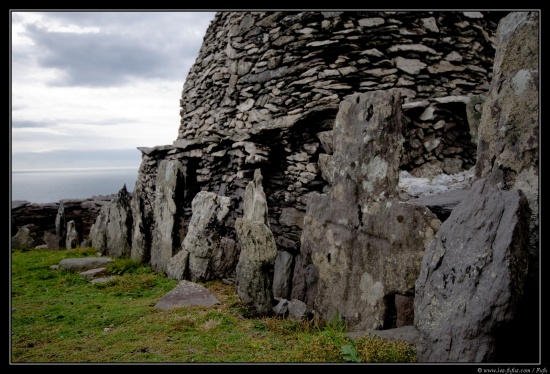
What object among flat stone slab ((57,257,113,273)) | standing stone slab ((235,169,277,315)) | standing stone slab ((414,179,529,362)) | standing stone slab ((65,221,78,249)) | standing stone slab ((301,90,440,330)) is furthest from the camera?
standing stone slab ((65,221,78,249))

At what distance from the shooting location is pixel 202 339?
406 cm

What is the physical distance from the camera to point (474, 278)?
268cm

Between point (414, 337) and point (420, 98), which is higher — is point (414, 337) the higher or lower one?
the lower one

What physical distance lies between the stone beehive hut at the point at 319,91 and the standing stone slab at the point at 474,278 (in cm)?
261

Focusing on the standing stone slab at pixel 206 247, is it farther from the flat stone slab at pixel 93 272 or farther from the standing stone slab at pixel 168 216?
the flat stone slab at pixel 93 272

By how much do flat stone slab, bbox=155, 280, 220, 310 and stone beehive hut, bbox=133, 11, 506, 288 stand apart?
1.47 m

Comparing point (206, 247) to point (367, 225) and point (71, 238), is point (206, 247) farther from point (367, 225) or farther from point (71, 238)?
point (71, 238)

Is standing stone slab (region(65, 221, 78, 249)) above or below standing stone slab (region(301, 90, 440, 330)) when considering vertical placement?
below

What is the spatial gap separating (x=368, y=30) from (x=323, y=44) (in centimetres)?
94

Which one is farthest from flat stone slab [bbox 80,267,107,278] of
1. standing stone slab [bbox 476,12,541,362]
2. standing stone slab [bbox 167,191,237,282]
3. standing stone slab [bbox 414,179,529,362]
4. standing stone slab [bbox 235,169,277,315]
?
standing stone slab [bbox 476,12,541,362]

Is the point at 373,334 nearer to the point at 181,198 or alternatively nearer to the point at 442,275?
the point at 442,275

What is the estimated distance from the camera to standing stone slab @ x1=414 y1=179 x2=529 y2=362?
2506 mm

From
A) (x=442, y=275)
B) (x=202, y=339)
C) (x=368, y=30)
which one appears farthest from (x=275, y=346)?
(x=368, y=30)

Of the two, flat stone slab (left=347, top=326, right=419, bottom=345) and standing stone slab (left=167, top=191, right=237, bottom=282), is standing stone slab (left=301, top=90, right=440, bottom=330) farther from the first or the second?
standing stone slab (left=167, top=191, right=237, bottom=282)
